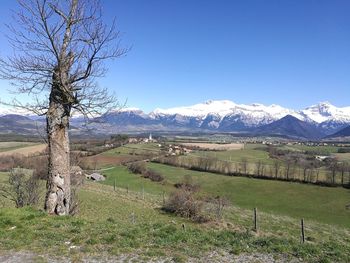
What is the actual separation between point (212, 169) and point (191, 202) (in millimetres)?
73171

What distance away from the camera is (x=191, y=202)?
38469 millimetres

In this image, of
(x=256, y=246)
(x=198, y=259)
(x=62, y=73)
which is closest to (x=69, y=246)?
(x=198, y=259)

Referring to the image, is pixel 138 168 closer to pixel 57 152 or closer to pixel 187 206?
pixel 187 206

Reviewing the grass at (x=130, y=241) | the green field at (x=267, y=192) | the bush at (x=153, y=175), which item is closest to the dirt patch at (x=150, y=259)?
the grass at (x=130, y=241)

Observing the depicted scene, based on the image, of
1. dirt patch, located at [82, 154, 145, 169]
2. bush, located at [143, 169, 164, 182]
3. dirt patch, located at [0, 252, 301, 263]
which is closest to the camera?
dirt patch, located at [0, 252, 301, 263]

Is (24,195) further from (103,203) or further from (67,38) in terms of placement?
(103,203)

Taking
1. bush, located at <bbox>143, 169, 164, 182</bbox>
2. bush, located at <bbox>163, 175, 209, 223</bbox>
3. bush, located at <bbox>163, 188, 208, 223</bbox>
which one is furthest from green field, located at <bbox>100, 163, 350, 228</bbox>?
bush, located at <bbox>163, 188, 208, 223</bbox>

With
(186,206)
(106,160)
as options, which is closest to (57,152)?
(186,206)

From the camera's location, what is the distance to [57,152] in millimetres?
14430

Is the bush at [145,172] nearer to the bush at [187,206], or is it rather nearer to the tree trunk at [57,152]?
the bush at [187,206]

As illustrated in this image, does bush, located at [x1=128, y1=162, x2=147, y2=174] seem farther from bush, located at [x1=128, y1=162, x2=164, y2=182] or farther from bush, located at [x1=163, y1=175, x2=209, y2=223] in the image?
bush, located at [x1=163, y1=175, x2=209, y2=223]

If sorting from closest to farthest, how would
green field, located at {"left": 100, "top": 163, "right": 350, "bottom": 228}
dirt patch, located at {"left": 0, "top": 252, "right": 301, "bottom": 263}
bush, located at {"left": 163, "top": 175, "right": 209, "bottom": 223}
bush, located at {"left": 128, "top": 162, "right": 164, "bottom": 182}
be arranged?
dirt patch, located at {"left": 0, "top": 252, "right": 301, "bottom": 263} → bush, located at {"left": 163, "top": 175, "right": 209, "bottom": 223} → green field, located at {"left": 100, "top": 163, "right": 350, "bottom": 228} → bush, located at {"left": 128, "top": 162, "right": 164, "bottom": 182}

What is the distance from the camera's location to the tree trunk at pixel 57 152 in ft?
47.4

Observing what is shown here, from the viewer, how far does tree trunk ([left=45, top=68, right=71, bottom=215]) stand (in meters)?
14.4
